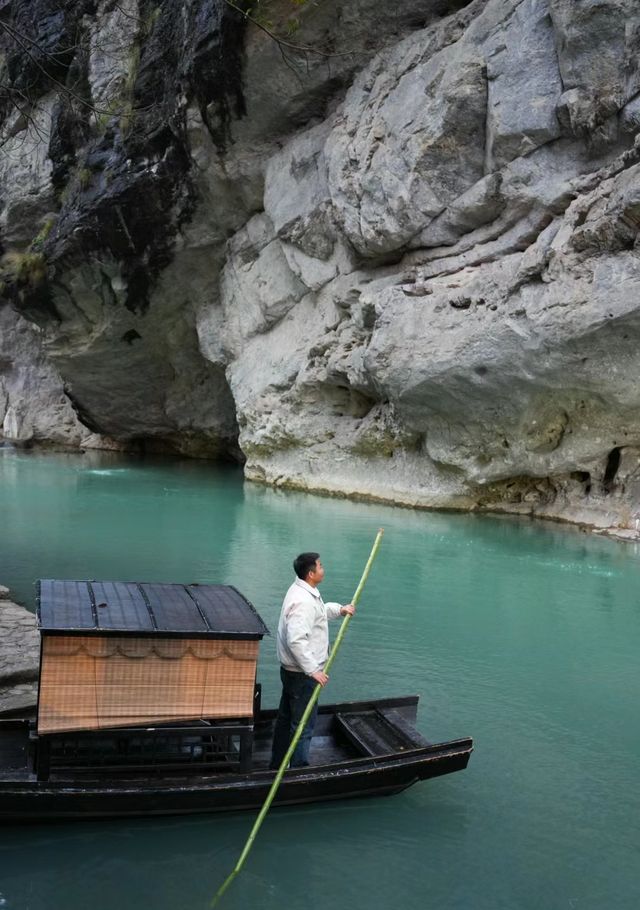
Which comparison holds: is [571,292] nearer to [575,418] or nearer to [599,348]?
[599,348]

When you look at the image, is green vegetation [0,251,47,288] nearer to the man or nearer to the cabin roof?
the cabin roof

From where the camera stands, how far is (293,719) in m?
5.16

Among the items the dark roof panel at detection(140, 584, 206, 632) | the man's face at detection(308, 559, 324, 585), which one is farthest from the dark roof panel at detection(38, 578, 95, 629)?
the man's face at detection(308, 559, 324, 585)

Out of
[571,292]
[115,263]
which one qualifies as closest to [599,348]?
[571,292]

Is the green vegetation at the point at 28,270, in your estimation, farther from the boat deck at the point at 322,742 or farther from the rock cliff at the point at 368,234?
the boat deck at the point at 322,742

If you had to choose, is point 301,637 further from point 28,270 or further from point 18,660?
point 28,270

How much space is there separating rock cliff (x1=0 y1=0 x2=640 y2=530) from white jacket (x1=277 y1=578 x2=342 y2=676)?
6048 mm

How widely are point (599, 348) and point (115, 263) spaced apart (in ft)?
59.2

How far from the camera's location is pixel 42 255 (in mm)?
28750

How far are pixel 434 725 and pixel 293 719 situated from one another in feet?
6.32

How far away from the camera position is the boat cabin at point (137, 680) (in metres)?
4.63

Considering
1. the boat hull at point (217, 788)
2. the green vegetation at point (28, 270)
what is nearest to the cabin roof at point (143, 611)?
the boat hull at point (217, 788)

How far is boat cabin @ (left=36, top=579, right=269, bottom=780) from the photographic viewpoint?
463cm

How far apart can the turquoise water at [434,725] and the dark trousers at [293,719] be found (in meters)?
0.33
